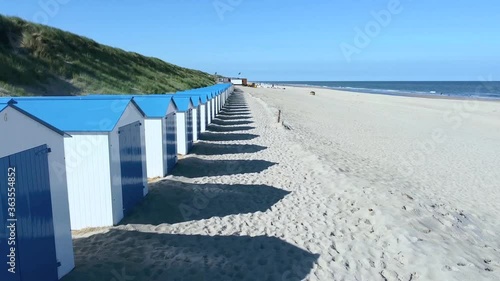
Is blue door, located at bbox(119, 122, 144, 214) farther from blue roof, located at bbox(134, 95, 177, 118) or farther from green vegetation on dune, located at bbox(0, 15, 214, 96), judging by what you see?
green vegetation on dune, located at bbox(0, 15, 214, 96)

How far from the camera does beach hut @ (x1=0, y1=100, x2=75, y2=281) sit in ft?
13.3

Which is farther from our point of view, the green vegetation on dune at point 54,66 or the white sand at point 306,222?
the green vegetation on dune at point 54,66

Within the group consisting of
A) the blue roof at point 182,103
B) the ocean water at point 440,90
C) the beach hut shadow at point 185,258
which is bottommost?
the beach hut shadow at point 185,258

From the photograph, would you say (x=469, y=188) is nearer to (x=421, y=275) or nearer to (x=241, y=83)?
(x=421, y=275)

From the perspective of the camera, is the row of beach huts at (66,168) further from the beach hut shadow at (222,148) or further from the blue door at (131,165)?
the beach hut shadow at (222,148)

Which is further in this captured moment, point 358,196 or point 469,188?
point 469,188

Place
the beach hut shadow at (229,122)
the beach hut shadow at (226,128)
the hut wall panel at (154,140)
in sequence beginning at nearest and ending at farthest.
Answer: the hut wall panel at (154,140)
the beach hut shadow at (226,128)
the beach hut shadow at (229,122)

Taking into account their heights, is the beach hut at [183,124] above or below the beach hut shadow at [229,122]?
above

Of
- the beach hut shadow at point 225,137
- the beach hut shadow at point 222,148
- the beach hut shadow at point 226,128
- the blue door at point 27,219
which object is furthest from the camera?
the beach hut shadow at point 226,128

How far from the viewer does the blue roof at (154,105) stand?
396 inches

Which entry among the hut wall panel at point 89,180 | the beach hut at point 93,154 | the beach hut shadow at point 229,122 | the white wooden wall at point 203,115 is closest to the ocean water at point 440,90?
the beach hut shadow at point 229,122

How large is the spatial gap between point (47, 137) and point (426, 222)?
23.0 feet

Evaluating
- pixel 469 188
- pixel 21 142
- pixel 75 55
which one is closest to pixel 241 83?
pixel 75 55

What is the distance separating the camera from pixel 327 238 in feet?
22.2
